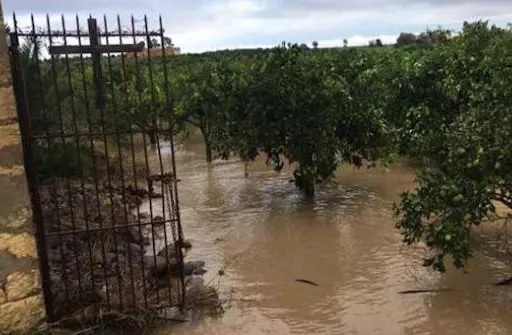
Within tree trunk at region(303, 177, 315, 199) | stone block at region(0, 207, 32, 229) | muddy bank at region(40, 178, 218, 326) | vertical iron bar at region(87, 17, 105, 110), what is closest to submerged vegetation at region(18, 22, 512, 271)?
tree trunk at region(303, 177, 315, 199)

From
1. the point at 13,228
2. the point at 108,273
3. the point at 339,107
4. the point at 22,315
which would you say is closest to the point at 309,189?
the point at 339,107

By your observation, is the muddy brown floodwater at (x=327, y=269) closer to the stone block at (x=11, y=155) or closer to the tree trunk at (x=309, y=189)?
the tree trunk at (x=309, y=189)

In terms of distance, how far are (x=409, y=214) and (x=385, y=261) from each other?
191 cm

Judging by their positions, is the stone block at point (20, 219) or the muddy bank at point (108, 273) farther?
the muddy bank at point (108, 273)

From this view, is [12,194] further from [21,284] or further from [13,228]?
[21,284]

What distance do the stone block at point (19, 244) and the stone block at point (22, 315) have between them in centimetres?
42

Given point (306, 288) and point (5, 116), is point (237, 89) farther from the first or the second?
point (5, 116)

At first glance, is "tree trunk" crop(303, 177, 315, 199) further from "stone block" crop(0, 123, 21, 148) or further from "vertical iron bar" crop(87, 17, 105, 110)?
"stone block" crop(0, 123, 21, 148)

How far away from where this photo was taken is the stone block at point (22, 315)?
17.8 ft

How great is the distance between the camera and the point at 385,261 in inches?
341

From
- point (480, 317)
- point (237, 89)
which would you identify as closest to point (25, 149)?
point (480, 317)

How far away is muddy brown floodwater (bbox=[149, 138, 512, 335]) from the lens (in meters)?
6.67

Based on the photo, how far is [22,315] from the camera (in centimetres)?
554

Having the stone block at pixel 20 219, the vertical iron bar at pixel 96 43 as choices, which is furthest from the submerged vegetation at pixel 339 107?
the stone block at pixel 20 219
